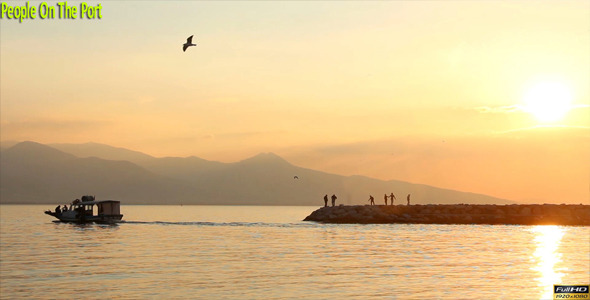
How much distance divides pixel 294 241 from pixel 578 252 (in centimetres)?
Result: 2479

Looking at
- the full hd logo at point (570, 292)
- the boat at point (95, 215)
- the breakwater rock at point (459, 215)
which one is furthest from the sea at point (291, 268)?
the breakwater rock at point (459, 215)

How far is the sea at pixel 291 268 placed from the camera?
33188 millimetres

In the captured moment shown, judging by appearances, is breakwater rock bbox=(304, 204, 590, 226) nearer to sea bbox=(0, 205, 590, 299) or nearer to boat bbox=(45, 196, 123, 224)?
boat bbox=(45, 196, 123, 224)

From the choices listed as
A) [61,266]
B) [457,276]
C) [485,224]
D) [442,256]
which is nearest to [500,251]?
[442,256]

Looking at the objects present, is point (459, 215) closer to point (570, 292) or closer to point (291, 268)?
point (291, 268)

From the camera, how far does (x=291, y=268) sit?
42.8 meters

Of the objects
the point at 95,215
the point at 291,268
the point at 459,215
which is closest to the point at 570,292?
the point at 291,268

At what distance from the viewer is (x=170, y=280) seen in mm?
37094

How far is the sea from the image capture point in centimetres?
3319

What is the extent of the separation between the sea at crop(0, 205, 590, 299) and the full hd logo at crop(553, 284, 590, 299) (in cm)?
106

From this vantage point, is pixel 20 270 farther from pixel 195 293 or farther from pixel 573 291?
pixel 573 291

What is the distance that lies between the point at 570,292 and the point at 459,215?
261 feet

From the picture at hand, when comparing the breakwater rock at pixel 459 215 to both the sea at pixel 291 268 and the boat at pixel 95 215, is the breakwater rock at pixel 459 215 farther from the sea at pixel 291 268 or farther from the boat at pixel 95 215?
Answer: the sea at pixel 291 268

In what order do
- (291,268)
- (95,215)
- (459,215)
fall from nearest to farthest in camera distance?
(291,268) < (95,215) < (459,215)
